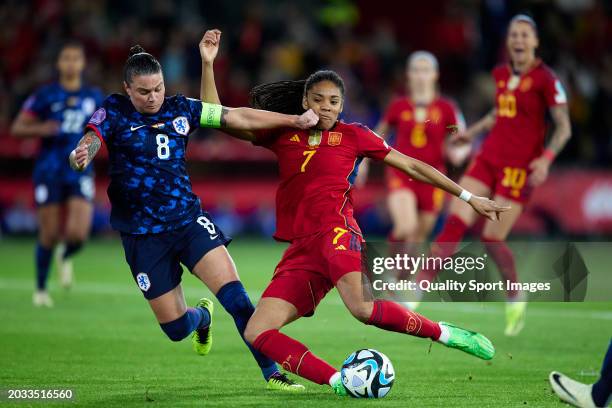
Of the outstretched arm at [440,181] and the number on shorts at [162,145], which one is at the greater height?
the number on shorts at [162,145]

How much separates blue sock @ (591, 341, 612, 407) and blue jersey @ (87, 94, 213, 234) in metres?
3.09

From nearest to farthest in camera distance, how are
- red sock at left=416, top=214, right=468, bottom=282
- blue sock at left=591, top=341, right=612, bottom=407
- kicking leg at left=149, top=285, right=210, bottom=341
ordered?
blue sock at left=591, top=341, right=612, bottom=407 → kicking leg at left=149, top=285, right=210, bottom=341 → red sock at left=416, top=214, right=468, bottom=282

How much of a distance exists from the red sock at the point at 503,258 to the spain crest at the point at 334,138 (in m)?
3.27

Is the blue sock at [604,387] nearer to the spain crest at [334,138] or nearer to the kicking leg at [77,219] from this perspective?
the spain crest at [334,138]

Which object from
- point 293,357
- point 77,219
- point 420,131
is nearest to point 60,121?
point 77,219

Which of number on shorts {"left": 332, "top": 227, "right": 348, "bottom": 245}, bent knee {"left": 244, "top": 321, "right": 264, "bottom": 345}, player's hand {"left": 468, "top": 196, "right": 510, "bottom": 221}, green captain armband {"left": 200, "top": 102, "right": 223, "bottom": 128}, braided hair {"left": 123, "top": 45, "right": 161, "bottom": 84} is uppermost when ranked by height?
braided hair {"left": 123, "top": 45, "right": 161, "bottom": 84}

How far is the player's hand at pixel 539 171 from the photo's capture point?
10289 mm

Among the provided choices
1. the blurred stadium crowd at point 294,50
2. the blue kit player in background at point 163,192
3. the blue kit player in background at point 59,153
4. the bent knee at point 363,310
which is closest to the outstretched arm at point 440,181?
the blue kit player in background at point 163,192

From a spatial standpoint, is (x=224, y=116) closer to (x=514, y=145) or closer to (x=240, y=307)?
(x=240, y=307)

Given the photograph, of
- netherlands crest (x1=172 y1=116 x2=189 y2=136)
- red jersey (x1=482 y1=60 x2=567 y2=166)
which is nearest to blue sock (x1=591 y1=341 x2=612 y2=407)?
netherlands crest (x1=172 y1=116 x2=189 y2=136)

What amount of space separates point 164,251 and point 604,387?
3.18 metres

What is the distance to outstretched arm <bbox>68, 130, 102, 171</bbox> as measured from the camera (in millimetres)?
7113

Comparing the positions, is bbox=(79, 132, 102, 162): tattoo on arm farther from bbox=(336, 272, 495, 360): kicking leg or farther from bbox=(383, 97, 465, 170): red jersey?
bbox=(383, 97, 465, 170): red jersey

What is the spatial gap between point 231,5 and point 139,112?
Result: 17.8 metres
